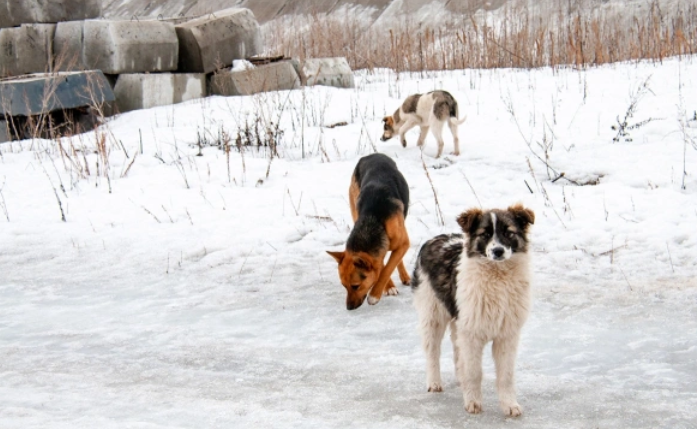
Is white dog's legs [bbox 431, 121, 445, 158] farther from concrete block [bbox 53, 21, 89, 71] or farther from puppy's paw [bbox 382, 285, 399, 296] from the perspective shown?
concrete block [bbox 53, 21, 89, 71]

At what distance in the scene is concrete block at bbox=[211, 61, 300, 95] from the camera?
13953 mm

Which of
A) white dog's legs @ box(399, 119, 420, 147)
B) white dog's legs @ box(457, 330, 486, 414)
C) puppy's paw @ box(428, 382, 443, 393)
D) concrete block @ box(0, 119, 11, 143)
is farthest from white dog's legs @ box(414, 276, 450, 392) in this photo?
concrete block @ box(0, 119, 11, 143)

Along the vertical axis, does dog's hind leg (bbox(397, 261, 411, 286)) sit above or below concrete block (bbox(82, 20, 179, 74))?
below

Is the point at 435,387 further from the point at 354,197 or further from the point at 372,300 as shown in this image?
the point at 354,197

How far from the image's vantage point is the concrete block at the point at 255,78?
45.8 feet

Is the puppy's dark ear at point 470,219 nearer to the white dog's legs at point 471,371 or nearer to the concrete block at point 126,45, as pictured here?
the white dog's legs at point 471,371

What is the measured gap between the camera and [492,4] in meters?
26.1

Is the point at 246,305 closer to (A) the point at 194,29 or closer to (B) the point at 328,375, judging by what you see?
(B) the point at 328,375

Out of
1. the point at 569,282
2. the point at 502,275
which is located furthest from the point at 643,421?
the point at 569,282

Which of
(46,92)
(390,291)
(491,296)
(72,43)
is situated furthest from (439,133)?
(72,43)

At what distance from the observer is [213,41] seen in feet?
46.7

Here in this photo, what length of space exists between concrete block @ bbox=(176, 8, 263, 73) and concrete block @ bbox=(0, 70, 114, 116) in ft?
7.26

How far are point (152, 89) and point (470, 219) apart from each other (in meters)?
11.0

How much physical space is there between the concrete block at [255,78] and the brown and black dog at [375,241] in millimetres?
7651
